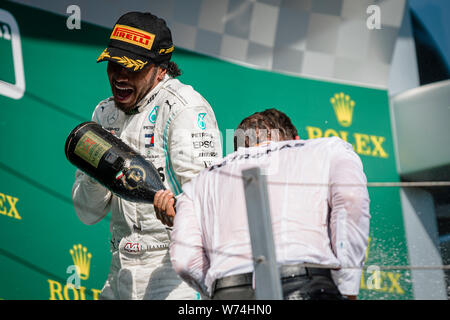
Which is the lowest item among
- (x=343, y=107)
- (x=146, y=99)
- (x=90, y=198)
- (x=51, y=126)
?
(x=90, y=198)

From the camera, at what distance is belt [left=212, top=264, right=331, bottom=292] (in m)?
1.46

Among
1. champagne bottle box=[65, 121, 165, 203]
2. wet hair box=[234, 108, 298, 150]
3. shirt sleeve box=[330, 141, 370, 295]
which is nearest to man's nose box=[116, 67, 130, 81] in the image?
champagne bottle box=[65, 121, 165, 203]

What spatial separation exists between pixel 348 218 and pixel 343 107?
2.09m

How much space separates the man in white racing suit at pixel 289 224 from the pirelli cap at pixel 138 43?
613mm

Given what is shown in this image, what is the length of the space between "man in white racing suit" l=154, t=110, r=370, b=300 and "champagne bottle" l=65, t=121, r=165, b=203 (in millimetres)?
294

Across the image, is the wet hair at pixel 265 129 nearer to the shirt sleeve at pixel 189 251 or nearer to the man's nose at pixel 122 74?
the shirt sleeve at pixel 189 251

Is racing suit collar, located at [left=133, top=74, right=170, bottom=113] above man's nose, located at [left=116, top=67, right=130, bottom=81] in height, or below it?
below

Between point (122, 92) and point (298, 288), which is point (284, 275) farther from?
point (122, 92)

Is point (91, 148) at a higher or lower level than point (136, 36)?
lower

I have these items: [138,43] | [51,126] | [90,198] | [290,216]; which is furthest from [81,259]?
[290,216]

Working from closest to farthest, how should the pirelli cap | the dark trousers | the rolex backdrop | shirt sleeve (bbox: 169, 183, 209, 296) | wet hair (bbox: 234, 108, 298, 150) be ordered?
the dark trousers
shirt sleeve (bbox: 169, 183, 209, 296)
wet hair (bbox: 234, 108, 298, 150)
the pirelli cap
the rolex backdrop

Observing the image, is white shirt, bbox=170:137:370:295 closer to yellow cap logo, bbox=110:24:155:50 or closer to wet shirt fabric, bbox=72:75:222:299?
wet shirt fabric, bbox=72:75:222:299

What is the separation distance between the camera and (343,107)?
Answer: 3.55 metres
